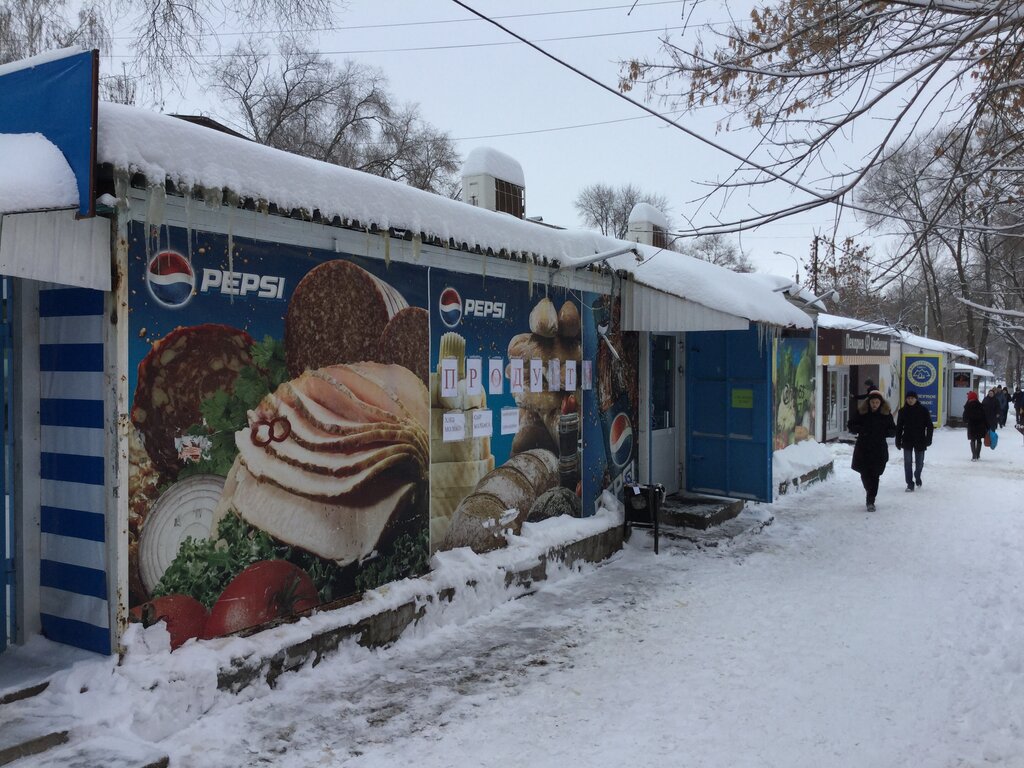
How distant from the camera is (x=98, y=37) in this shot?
12.8m

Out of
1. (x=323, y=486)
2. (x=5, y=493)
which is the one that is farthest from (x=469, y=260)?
(x=5, y=493)

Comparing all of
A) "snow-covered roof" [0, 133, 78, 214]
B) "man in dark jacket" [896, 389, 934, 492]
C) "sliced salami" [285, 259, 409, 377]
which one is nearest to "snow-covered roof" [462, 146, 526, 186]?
"sliced salami" [285, 259, 409, 377]

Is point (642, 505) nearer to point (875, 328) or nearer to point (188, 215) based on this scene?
point (188, 215)

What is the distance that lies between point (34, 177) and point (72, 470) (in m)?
1.64

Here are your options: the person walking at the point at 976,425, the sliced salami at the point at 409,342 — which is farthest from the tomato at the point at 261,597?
the person walking at the point at 976,425

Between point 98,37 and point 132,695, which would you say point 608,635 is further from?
point 98,37

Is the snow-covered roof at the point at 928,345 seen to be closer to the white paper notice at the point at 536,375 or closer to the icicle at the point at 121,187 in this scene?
the white paper notice at the point at 536,375

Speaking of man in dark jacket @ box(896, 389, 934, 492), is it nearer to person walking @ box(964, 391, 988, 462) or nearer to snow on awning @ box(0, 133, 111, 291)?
person walking @ box(964, 391, 988, 462)

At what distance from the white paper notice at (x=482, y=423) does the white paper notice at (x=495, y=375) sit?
217 millimetres

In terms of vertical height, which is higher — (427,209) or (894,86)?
(894,86)

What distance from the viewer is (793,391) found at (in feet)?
48.1

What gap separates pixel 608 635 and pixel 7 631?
13.0 feet

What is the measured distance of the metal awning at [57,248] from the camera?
3.65 meters

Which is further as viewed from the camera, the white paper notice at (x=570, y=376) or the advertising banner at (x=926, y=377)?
the advertising banner at (x=926, y=377)
